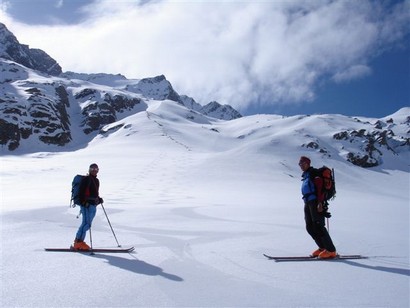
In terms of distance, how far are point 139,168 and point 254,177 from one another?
12319 mm

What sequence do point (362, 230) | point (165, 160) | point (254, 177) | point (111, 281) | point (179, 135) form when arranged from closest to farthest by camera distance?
point (111, 281)
point (362, 230)
point (254, 177)
point (165, 160)
point (179, 135)

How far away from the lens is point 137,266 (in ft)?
21.9

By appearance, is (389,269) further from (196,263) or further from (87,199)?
(87,199)

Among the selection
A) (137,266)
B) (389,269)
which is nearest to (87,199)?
(137,266)

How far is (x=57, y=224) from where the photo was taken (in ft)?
36.4

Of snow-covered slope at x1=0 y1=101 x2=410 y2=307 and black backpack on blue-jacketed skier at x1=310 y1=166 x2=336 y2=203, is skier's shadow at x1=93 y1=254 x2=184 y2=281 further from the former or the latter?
black backpack on blue-jacketed skier at x1=310 y1=166 x2=336 y2=203

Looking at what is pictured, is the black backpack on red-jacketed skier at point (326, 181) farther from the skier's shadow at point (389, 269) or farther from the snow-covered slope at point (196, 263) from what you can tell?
the snow-covered slope at point (196, 263)

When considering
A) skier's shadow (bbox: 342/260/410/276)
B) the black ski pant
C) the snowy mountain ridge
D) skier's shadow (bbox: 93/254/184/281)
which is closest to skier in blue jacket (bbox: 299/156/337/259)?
the black ski pant

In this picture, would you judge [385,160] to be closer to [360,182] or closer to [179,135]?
[360,182]

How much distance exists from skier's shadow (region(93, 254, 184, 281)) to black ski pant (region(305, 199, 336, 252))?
3184mm

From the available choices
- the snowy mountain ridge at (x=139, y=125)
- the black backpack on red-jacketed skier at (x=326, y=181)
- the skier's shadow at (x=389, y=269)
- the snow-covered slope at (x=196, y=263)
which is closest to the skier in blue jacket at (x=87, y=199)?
the snow-covered slope at (x=196, y=263)

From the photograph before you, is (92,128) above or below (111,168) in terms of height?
above

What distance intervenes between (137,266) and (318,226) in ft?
12.3

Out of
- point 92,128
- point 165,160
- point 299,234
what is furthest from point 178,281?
point 92,128
